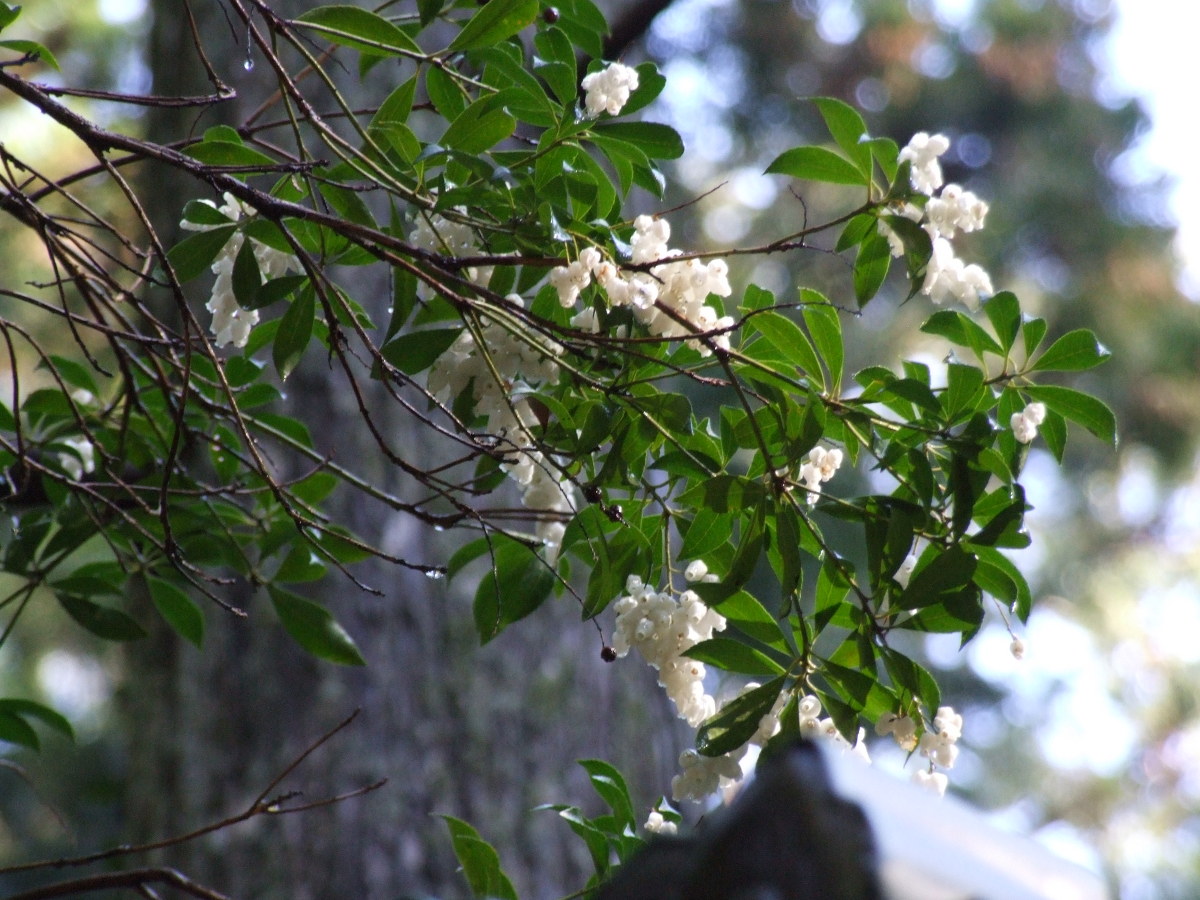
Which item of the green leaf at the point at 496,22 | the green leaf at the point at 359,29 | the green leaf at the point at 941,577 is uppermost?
the green leaf at the point at 359,29

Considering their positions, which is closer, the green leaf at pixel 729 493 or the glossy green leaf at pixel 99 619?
the green leaf at pixel 729 493

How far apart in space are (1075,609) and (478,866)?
6864mm

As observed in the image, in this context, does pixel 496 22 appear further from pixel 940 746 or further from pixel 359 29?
pixel 940 746

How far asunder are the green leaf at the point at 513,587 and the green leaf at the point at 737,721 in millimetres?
165

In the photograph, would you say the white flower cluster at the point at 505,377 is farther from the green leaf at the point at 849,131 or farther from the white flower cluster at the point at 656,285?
the green leaf at the point at 849,131

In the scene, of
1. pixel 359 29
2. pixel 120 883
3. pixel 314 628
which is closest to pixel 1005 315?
pixel 359 29

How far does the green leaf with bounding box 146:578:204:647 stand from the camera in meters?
1.02

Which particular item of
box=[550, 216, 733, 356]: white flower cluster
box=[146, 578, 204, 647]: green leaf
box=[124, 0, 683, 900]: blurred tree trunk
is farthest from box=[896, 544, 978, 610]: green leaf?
box=[124, 0, 683, 900]: blurred tree trunk

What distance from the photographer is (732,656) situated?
2.52 feet

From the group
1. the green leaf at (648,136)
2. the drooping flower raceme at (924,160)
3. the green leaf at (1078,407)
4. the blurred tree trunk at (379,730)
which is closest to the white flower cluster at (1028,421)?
the green leaf at (1078,407)

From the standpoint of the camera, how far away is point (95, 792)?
3.15 meters

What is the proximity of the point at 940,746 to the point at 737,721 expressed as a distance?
0.15 metres

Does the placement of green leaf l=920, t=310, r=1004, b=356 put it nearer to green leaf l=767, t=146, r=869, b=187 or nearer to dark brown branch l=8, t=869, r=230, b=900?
Answer: green leaf l=767, t=146, r=869, b=187

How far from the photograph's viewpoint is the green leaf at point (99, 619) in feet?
3.25
